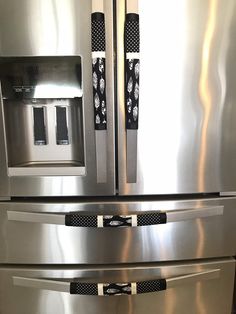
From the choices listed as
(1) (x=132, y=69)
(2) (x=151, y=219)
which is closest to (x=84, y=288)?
(2) (x=151, y=219)

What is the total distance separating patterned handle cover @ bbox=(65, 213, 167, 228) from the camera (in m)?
0.89

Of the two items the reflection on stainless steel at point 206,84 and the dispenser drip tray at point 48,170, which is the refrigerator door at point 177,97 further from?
Result: the dispenser drip tray at point 48,170

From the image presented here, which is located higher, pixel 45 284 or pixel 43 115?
pixel 43 115

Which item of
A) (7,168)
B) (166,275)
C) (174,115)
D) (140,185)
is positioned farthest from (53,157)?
(166,275)

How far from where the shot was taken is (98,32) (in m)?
0.80

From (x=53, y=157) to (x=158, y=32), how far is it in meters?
0.53

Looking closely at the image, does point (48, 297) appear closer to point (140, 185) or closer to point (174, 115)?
point (140, 185)

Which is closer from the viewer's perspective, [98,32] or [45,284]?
[98,32]

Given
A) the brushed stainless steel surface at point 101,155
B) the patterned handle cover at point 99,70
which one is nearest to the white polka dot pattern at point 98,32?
the patterned handle cover at point 99,70

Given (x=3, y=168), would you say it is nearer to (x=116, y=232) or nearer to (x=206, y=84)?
(x=116, y=232)

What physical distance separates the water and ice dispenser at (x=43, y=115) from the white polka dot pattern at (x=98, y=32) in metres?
0.09

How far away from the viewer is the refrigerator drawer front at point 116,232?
921 mm

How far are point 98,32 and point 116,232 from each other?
61 cm

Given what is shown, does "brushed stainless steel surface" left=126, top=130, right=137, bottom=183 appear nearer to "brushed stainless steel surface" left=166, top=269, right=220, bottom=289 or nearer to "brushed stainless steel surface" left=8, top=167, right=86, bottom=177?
"brushed stainless steel surface" left=8, top=167, right=86, bottom=177
